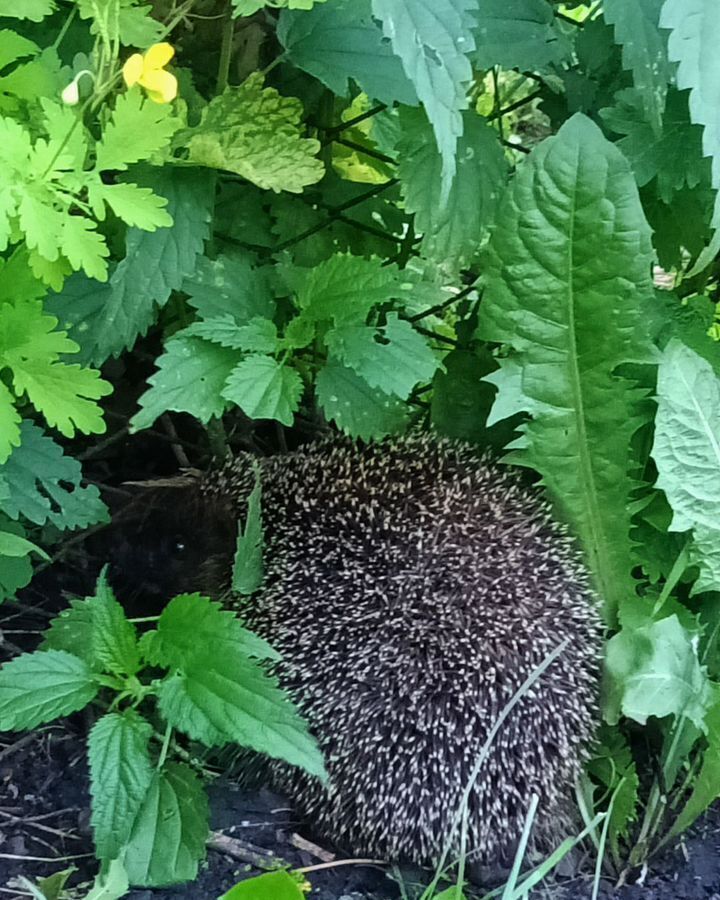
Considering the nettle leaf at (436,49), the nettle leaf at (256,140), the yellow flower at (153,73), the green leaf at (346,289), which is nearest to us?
the nettle leaf at (436,49)

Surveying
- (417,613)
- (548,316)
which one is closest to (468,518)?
(417,613)

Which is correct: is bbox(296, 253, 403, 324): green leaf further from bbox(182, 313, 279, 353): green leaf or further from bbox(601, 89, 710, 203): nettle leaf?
bbox(601, 89, 710, 203): nettle leaf

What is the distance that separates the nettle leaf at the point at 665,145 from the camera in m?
1.48

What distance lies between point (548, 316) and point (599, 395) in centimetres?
15

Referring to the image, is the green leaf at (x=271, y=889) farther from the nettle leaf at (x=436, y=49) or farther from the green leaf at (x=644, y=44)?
the green leaf at (x=644, y=44)

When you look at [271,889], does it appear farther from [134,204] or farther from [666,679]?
[134,204]

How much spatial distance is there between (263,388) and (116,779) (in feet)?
1.80

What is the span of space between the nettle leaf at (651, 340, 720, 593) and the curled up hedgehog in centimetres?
20

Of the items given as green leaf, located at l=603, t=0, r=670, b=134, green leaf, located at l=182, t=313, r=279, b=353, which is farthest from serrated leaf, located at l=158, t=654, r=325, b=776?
green leaf, located at l=603, t=0, r=670, b=134

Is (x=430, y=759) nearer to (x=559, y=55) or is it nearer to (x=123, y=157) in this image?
(x=123, y=157)

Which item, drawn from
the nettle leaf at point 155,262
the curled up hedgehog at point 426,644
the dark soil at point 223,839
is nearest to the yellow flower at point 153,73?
the nettle leaf at point 155,262

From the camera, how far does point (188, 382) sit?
1392mm

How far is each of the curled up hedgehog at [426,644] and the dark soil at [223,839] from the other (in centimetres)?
5

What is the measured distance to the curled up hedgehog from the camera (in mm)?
1402
